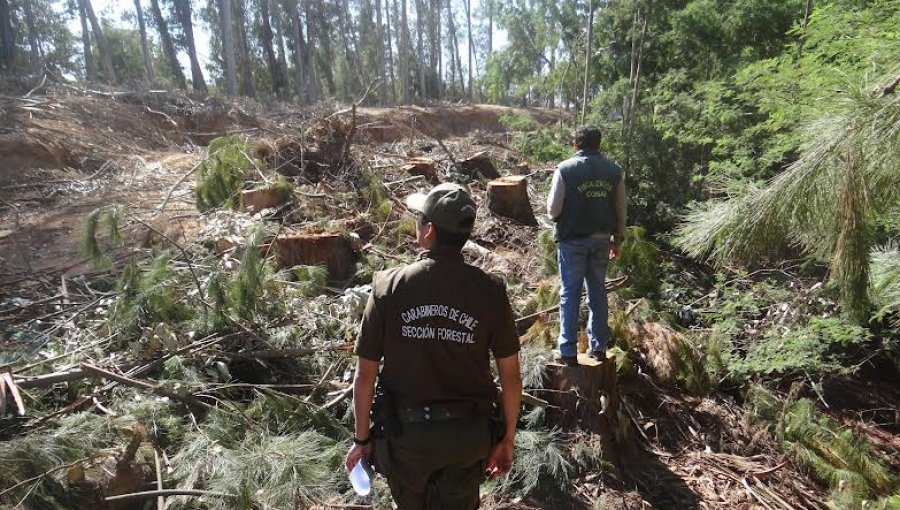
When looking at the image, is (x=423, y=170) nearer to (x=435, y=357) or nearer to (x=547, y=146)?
(x=547, y=146)

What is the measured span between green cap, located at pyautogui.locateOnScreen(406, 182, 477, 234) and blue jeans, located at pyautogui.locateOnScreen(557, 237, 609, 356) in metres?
2.10

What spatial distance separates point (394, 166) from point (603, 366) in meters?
6.57

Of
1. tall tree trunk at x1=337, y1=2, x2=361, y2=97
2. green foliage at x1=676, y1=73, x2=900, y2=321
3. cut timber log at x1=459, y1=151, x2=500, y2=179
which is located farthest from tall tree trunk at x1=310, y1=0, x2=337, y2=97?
green foliage at x1=676, y1=73, x2=900, y2=321

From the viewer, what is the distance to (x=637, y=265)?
21.3ft

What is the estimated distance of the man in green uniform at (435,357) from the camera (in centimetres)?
203

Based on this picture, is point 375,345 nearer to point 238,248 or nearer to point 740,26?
point 238,248

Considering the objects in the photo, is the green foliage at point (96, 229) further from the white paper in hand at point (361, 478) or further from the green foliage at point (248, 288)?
the white paper in hand at point (361, 478)

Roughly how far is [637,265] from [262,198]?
4.90 m

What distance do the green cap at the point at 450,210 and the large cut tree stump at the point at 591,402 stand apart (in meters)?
2.21

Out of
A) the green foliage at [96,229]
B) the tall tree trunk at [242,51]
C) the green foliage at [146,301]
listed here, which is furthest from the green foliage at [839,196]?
the tall tree trunk at [242,51]

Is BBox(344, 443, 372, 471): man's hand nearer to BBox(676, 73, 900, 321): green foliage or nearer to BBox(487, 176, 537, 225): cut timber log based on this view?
BBox(676, 73, 900, 321): green foliage

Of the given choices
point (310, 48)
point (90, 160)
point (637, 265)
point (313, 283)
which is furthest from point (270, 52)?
point (637, 265)

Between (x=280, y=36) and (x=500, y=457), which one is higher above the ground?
(x=280, y=36)

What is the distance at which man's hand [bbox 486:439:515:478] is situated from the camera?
229 centimetres
